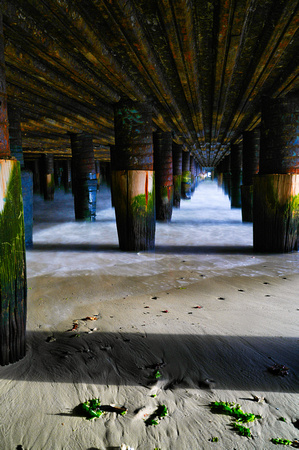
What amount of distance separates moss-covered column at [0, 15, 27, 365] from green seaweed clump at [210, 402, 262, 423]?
161 centimetres

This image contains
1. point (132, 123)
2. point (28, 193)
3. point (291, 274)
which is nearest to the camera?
point (291, 274)

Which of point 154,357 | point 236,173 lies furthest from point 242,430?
point 236,173

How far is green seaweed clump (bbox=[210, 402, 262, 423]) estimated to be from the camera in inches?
75.2

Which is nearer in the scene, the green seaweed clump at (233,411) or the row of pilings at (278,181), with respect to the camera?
the green seaweed clump at (233,411)

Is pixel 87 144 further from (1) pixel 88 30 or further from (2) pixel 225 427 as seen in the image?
(2) pixel 225 427

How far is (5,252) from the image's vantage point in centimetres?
232

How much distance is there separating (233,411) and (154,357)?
0.79 metres

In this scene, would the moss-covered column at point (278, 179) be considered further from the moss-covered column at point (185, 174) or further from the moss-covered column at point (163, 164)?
the moss-covered column at point (185, 174)

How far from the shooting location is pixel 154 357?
2.58m

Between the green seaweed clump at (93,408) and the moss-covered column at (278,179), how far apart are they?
5242 millimetres

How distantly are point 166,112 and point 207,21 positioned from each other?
452 centimetres

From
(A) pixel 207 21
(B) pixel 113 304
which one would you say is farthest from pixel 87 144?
(B) pixel 113 304

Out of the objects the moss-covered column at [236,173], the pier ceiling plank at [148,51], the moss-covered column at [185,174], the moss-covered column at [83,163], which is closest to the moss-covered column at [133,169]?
the pier ceiling plank at [148,51]

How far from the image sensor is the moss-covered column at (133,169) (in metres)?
6.30
